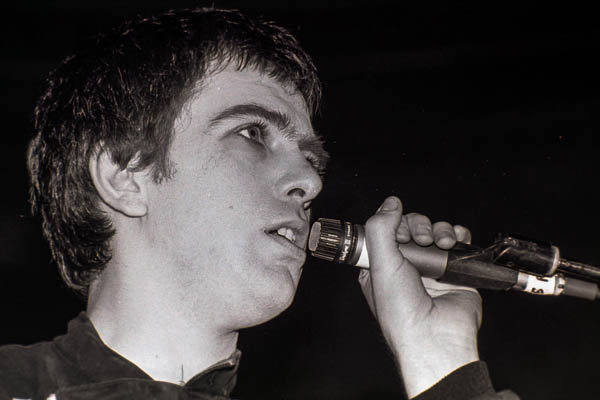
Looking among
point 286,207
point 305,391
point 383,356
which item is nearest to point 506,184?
point 383,356

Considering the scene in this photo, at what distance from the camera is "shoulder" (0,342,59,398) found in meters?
1.11

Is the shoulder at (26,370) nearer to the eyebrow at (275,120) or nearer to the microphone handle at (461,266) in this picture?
the eyebrow at (275,120)

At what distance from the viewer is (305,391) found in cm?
261

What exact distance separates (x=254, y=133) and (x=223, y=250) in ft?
0.98

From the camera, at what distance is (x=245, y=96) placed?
48.8 inches

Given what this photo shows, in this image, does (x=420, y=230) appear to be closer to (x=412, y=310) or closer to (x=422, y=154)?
(x=412, y=310)

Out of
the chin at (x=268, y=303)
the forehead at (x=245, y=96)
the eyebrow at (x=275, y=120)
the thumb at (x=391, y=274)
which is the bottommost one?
the chin at (x=268, y=303)

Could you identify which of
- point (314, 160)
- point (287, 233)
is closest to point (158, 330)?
point (287, 233)

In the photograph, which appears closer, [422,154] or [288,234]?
[288,234]

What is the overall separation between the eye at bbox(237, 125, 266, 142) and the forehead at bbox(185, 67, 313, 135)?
5 cm

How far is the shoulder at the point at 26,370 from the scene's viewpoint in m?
1.11

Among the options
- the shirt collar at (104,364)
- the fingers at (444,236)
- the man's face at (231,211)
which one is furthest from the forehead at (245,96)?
the shirt collar at (104,364)

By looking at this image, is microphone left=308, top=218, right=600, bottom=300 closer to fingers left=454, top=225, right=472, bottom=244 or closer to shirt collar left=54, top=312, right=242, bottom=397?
fingers left=454, top=225, right=472, bottom=244

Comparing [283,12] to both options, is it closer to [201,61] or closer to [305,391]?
[201,61]
